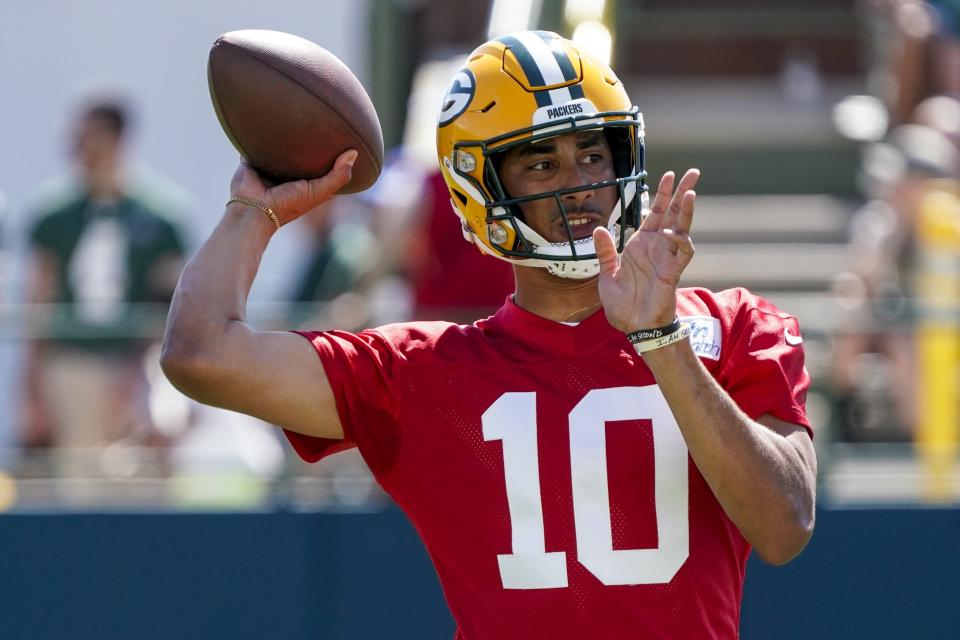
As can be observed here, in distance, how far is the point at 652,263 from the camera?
103 inches

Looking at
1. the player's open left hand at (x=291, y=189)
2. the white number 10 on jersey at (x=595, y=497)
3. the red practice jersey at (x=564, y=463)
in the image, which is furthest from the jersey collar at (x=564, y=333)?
the player's open left hand at (x=291, y=189)

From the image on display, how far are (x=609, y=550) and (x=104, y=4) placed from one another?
6.09 metres

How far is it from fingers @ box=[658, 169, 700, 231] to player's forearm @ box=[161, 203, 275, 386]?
79 cm

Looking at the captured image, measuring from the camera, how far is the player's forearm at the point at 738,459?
8.50 feet

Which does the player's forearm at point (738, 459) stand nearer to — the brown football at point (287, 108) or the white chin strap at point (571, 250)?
the white chin strap at point (571, 250)

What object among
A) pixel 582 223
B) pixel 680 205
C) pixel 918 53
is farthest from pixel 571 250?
pixel 918 53

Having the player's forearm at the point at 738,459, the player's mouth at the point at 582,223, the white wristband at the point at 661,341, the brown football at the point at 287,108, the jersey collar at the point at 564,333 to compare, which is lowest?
the player's forearm at the point at 738,459

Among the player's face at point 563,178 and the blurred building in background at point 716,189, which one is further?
the blurred building in background at point 716,189

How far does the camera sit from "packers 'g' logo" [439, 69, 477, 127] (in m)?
3.14

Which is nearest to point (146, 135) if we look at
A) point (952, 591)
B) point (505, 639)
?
point (952, 591)

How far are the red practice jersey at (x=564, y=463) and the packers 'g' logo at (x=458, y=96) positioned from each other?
46 cm

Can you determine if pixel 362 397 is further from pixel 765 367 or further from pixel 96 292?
pixel 96 292

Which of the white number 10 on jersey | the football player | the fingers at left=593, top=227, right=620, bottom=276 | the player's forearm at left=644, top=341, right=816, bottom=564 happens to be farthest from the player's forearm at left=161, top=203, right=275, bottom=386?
the player's forearm at left=644, top=341, right=816, bottom=564

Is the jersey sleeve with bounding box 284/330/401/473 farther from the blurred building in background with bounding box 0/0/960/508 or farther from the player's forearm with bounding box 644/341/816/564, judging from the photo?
the blurred building in background with bounding box 0/0/960/508
